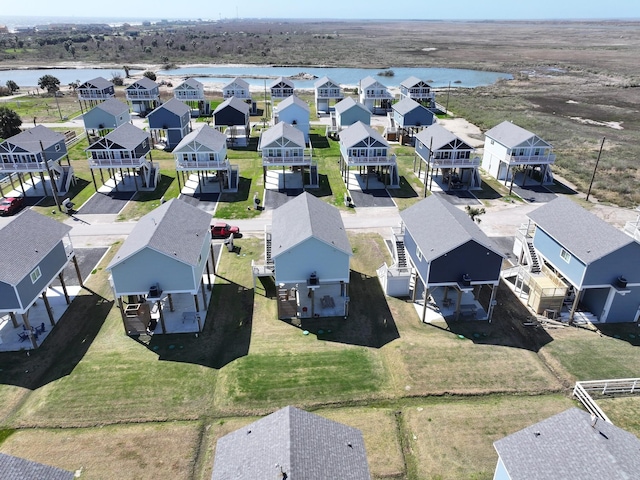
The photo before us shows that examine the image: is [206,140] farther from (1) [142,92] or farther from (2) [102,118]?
(1) [142,92]

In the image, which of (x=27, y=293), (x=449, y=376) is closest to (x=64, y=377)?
(x=27, y=293)

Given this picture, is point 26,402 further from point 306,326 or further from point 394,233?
point 394,233

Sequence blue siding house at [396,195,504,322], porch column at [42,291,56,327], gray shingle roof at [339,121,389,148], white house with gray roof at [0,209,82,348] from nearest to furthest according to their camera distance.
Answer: white house with gray roof at [0,209,82,348]
blue siding house at [396,195,504,322]
porch column at [42,291,56,327]
gray shingle roof at [339,121,389,148]

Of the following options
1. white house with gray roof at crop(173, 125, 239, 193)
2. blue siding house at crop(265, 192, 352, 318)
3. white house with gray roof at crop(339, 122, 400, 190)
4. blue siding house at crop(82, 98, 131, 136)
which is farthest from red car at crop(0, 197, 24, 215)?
white house with gray roof at crop(339, 122, 400, 190)

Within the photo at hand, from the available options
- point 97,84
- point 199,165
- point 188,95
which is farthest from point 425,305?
point 97,84

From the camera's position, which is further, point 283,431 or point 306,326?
point 306,326

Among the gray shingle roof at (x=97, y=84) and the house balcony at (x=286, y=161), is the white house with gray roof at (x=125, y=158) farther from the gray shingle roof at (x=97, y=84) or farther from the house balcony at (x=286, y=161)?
the gray shingle roof at (x=97, y=84)

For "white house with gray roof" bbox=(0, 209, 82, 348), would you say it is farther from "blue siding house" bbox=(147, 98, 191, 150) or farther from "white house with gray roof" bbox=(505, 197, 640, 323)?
"blue siding house" bbox=(147, 98, 191, 150)
